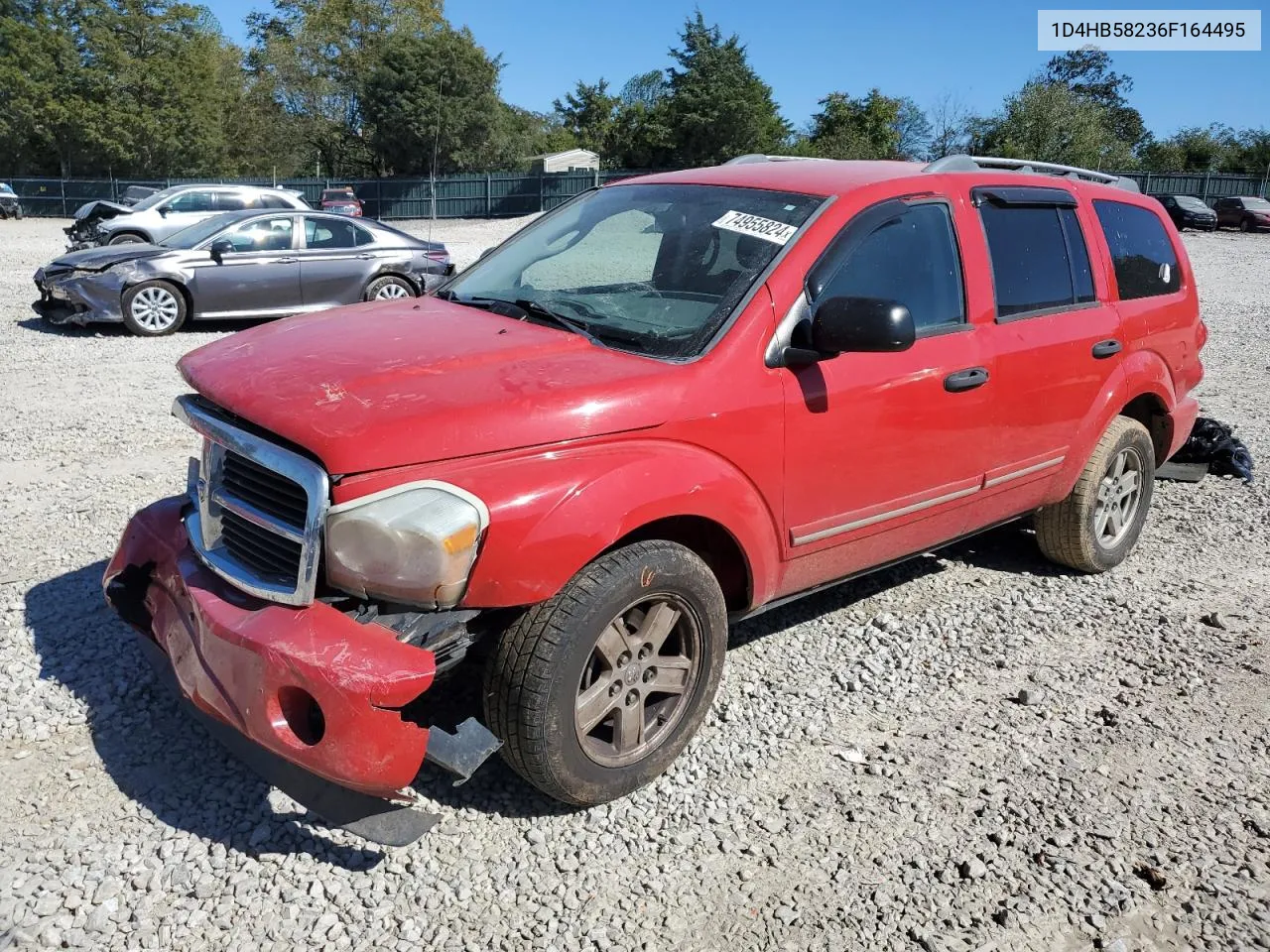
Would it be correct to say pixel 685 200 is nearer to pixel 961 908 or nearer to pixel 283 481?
pixel 283 481

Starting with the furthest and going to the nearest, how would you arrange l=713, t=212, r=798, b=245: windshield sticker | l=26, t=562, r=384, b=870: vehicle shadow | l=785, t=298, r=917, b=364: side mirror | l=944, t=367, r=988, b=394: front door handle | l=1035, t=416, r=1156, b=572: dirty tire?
l=1035, t=416, r=1156, b=572: dirty tire < l=944, t=367, r=988, b=394: front door handle < l=713, t=212, r=798, b=245: windshield sticker < l=785, t=298, r=917, b=364: side mirror < l=26, t=562, r=384, b=870: vehicle shadow

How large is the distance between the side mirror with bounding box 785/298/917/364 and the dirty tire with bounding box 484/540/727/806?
0.86 meters

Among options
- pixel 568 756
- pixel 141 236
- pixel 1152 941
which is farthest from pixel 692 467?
pixel 141 236

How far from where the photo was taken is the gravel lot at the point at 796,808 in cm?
276

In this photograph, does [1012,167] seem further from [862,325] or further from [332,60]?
[332,60]

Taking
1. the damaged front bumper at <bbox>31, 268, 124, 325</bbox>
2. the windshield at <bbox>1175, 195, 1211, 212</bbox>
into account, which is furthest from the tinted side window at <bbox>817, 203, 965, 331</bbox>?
the windshield at <bbox>1175, 195, 1211, 212</bbox>

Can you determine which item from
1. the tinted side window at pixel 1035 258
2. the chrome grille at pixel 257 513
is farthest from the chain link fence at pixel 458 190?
the chrome grille at pixel 257 513

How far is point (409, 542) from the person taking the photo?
262 cm

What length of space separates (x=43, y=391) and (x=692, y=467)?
742 cm

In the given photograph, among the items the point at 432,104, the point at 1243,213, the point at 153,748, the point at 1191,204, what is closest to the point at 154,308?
the point at 153,748

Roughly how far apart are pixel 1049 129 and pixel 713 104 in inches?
652

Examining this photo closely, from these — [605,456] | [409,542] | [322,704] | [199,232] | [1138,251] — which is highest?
[199,232]

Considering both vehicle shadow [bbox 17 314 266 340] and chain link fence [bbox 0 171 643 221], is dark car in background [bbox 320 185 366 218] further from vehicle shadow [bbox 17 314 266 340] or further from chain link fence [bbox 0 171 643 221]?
vehicle shadow [bbox 17 314 266 340]

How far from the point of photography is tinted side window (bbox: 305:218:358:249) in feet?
40.5
